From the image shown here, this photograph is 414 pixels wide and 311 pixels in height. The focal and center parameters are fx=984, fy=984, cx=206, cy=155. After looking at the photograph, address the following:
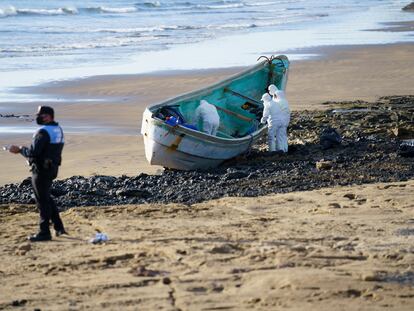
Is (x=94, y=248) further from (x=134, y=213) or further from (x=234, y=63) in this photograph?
(x=234, y=63)

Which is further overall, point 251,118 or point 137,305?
point 251,118

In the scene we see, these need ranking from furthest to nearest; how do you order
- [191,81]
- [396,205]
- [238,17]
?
[238,17]
[191,81]
[396,205]

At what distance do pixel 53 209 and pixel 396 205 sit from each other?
3.74 m

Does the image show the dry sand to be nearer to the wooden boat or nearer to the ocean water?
the wooden boat

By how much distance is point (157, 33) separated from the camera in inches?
1772

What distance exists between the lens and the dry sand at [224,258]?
760 cm

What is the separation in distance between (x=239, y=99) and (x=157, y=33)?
27.3m

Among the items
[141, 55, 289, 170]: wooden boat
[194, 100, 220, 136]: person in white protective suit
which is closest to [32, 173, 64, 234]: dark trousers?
[141, 55, 289, 170]: wooden boat

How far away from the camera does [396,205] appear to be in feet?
35.6

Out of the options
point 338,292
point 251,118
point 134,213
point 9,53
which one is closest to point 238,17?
point 9,53

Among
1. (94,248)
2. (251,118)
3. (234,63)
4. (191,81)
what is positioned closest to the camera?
(94,248)

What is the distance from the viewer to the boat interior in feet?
55.4

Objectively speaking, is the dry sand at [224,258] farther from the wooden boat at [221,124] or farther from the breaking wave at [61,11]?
the breaking wave at [61,11]

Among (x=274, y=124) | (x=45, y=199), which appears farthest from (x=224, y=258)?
(x=274, y=124)
